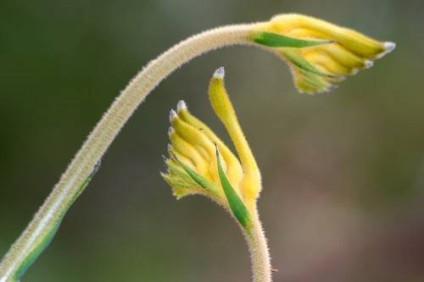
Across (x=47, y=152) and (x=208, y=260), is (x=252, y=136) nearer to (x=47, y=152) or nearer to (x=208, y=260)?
(x=208, y=260)

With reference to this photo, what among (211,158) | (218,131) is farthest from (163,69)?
(218,131)

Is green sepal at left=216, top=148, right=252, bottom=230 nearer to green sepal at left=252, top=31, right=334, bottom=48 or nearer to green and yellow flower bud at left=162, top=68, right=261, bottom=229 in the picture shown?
green and yellow flower bud at left=162, top=68, right=261, bottom=229

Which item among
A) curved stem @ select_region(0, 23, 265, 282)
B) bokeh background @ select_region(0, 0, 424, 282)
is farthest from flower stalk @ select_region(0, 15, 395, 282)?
bokeh background @ select_region(0, 0, 424, 282)

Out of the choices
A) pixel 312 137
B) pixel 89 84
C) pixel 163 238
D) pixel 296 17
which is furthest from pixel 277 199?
pixel 296 17

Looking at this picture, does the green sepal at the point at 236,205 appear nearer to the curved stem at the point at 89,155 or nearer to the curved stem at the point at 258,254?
the curved stem at the point at 258,254

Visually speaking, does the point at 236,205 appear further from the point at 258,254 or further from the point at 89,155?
the point at 89,155

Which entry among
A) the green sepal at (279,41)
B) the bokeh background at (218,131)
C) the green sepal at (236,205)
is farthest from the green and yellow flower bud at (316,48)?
the bokeh background at (218,131)
